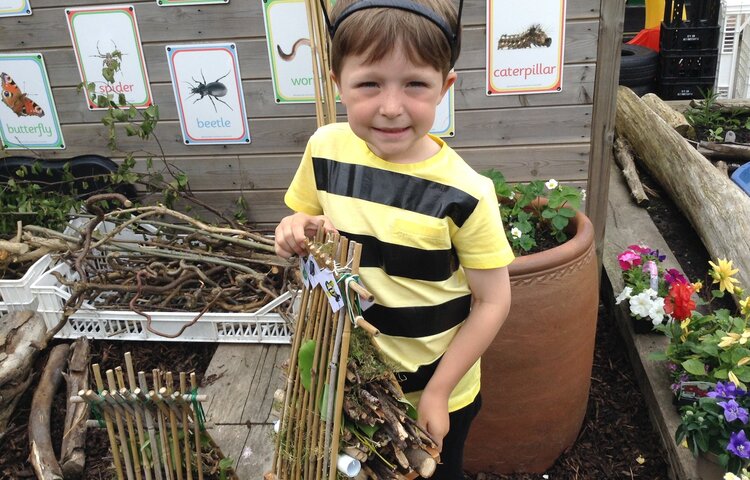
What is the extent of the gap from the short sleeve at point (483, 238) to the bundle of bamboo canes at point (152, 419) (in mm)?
887

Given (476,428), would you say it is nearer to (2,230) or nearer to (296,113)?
(296,113)

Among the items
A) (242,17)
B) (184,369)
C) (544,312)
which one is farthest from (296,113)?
(544,312)

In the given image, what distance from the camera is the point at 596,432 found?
282 cm

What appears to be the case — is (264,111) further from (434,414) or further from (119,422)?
(434,414)

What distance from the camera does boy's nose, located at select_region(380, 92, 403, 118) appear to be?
1278 mm

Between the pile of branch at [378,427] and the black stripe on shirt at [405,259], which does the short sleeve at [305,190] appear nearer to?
the black stripe on shirt at [405,259]

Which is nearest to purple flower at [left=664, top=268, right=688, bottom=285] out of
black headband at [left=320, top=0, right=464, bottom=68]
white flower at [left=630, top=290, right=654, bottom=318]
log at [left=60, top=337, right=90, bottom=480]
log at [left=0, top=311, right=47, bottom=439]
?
white flower at [left=630, top=290, right=654, bottom=318]

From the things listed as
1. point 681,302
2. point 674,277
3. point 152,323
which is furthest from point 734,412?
point 152,323

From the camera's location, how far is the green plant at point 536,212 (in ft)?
8.34

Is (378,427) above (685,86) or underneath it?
above

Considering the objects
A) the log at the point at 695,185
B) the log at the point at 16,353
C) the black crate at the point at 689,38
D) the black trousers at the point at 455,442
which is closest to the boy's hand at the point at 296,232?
the black trousers at the point at 455,442

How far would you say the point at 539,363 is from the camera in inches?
93.4

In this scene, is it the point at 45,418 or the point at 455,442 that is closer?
the point at 455,442

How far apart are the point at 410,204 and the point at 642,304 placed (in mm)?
1785
